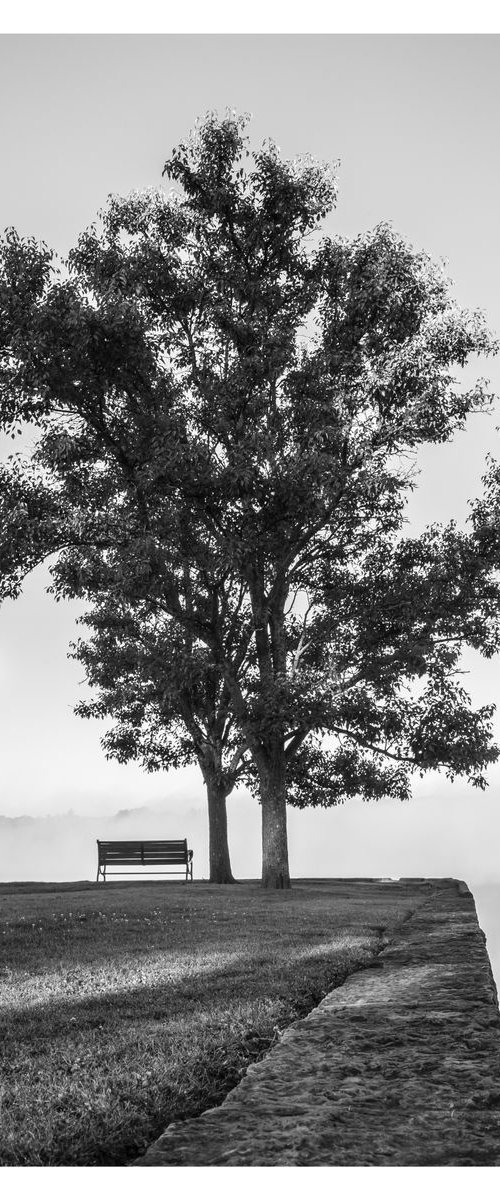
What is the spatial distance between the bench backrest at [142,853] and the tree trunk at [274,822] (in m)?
6.21

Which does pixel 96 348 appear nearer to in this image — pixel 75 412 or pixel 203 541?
pixel 75 412

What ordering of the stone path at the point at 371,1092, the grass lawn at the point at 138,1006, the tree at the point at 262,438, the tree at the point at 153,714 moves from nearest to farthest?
the stone path at the point at 371,1092 → the grass lawn at the point at 138,1006 → the tree at the point at 262,438 → the tree at the point at 153,714

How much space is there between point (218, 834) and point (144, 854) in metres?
2.56

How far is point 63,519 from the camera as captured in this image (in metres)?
15.2

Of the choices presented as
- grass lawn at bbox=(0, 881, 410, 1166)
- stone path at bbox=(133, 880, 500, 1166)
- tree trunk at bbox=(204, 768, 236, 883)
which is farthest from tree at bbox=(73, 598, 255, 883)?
stone path at bbox=(133, 880, 500, 1166)

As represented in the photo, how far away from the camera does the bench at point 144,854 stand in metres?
23.2

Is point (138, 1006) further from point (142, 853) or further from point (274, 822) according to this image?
point (142, 853)

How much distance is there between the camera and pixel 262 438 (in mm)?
15117

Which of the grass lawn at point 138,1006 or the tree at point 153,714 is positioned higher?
the tree at point 153,714

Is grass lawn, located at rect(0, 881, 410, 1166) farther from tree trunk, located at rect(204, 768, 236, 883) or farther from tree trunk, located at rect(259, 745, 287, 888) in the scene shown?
tree trunk, located at rect(204, 768, 236, 883)

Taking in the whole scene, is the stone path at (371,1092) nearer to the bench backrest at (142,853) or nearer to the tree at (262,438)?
the tree at (262,438)

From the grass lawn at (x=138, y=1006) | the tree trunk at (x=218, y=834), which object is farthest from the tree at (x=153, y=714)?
the grass lawn at (x=138, y=1006)

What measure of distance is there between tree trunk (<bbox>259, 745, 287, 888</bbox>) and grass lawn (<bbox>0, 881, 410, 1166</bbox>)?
17.9ft

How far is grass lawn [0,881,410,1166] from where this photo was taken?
3.39 m
